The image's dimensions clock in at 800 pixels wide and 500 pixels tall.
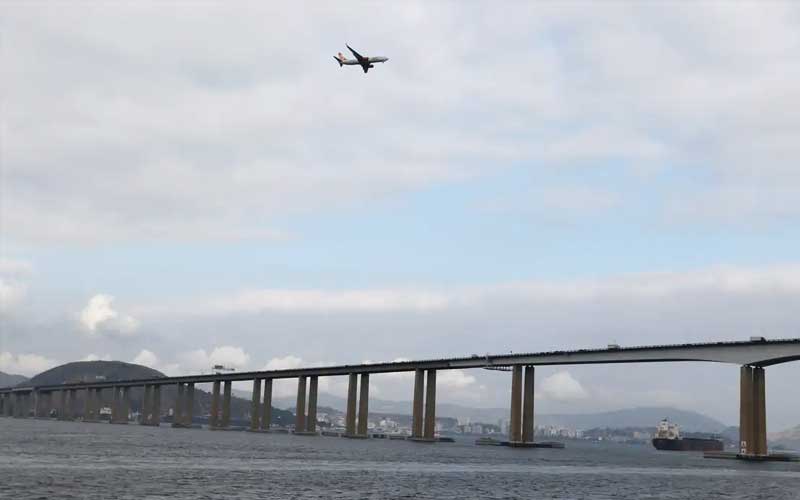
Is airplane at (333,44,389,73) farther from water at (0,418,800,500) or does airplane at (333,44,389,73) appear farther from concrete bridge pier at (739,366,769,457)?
concrete bridge pier at (739,366,769,457)

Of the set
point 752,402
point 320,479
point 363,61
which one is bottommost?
point 320,479

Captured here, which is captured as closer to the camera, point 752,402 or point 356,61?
point 356,61

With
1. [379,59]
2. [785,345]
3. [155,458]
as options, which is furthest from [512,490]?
[785,345]

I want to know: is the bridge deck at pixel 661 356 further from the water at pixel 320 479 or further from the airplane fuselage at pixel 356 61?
the airplane fuselage at pixel 356 61

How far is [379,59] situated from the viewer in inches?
4112

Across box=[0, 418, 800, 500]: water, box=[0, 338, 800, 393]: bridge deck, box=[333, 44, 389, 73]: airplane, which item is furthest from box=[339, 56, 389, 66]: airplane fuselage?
box=[0, 338, 800, 393]: bridge deck

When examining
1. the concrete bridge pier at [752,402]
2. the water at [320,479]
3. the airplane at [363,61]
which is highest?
the airplane at [363,61]

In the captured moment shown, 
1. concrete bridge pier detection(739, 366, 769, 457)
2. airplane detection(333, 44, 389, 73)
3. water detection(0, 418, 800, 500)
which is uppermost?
airplane detection(333, 44, 389, 73)

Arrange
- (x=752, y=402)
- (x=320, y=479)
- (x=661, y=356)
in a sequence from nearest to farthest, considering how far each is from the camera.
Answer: (x=320, y=479), (x=752, y=402), (x=661, y=356)

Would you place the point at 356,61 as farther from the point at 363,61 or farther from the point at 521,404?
the point at 521,404

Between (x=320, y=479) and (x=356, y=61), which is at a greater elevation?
(x=356, y=61)

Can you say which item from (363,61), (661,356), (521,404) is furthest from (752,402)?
(363,61)

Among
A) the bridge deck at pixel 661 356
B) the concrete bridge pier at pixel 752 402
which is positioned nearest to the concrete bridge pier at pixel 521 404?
the bridge deck at pixel 661 356

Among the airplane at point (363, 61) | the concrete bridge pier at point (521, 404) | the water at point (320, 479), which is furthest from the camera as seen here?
the concrete bridge pier at point (521, 404)
